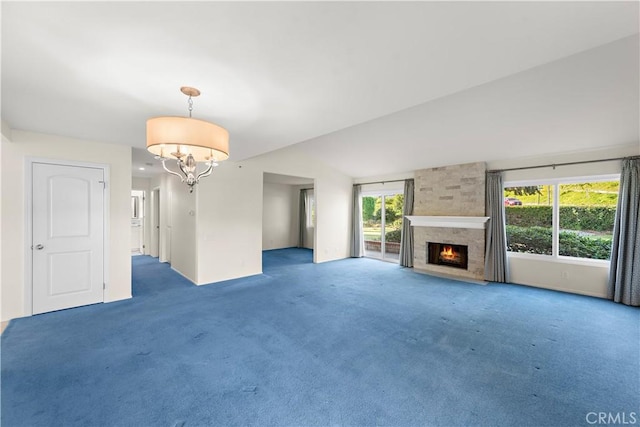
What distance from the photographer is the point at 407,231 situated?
266 inches

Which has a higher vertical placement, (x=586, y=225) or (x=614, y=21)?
(x=614, y=21)

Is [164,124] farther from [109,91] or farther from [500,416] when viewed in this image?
[500,416]

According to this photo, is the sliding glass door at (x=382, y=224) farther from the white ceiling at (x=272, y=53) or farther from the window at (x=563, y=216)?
the white ceiling at (x=272, y=53)

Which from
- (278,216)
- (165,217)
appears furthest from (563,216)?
(165,217)

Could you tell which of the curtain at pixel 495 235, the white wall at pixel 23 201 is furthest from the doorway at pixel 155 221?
the curtain at pixel 495 235

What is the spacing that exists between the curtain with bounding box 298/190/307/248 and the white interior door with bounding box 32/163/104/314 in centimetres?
660

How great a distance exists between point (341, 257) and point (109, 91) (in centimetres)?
664

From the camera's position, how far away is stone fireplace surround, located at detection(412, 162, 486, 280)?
5438mm

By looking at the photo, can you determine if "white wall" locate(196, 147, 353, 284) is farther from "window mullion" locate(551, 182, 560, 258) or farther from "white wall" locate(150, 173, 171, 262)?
"window mullion" locate(551, 182, 560, 258)

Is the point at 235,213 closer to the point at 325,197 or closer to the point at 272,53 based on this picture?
the point at 325,197

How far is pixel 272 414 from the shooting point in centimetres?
183

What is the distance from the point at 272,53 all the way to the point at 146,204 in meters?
8.25

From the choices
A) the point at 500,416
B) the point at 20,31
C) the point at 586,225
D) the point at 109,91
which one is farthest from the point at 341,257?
the point at 20,31

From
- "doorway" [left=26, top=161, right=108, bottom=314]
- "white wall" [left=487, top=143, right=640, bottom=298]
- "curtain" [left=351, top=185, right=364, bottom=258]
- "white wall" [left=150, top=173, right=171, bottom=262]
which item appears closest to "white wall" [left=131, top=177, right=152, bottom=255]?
"white wall" [left=150, top=173, right=171, bottom=262]
